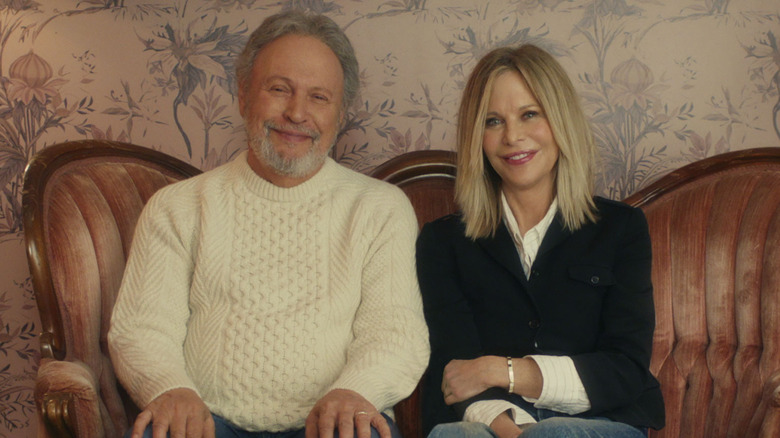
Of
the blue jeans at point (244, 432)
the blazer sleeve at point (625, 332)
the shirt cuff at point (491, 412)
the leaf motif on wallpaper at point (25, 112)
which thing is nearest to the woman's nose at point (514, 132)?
the blazer sleeve at point (625, 332)

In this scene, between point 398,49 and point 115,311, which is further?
point 398,49

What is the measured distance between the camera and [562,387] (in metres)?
1.45

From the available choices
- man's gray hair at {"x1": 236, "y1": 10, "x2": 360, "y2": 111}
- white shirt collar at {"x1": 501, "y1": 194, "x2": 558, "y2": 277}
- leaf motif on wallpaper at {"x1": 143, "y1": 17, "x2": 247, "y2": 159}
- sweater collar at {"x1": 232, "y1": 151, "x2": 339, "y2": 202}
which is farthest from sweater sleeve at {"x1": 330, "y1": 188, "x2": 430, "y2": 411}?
leaf motif on wallpaper at {"x1": 143, "y1": 17, "x2": 247, "y2": 159}

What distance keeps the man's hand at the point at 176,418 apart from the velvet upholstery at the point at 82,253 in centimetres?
21

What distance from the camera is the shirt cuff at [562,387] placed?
4.76 feet

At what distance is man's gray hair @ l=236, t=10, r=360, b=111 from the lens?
1665 millimetres

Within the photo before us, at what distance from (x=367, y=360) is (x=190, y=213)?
0.58m

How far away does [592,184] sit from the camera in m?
1.67

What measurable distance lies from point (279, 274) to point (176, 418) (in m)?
0.39

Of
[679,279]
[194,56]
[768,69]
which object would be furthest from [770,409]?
[194,56]

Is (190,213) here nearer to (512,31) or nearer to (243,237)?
(243,237)

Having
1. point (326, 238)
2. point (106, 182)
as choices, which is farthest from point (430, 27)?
point (106, 182)

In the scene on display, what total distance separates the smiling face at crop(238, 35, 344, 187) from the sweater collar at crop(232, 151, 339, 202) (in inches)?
1.0

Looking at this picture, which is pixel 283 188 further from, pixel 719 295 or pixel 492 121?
pixel 719 295
